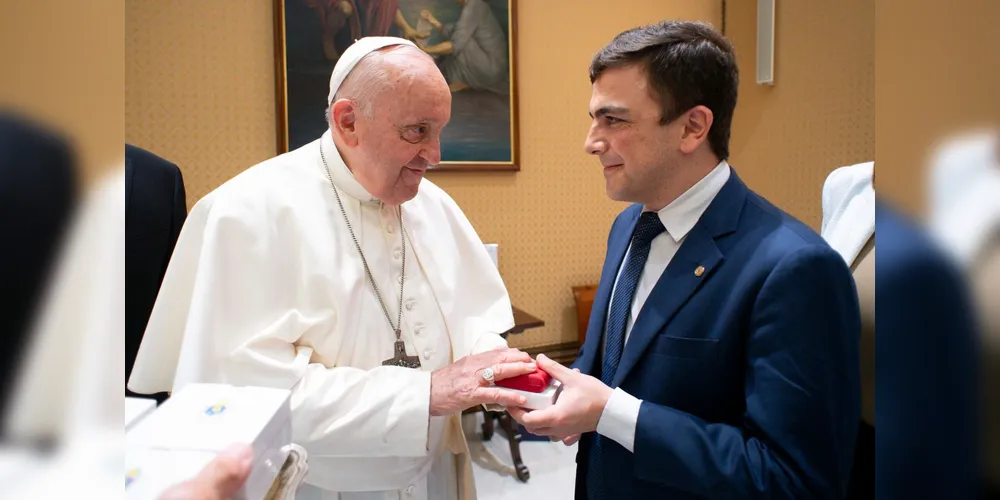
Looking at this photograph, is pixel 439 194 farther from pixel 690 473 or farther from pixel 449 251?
pixel 690 473

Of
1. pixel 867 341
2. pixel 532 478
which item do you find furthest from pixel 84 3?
pixel 532 478

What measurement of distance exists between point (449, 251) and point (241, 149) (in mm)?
2375

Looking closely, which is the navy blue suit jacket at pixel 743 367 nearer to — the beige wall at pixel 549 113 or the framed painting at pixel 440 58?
the beige wall at pixel 549 113

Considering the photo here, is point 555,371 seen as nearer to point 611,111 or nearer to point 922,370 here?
point 611,111

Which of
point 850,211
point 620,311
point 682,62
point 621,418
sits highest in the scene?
point 682,62

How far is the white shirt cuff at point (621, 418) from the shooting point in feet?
3.18

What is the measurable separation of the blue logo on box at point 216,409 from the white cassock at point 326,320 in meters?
0.29

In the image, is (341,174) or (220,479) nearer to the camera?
(220,479)

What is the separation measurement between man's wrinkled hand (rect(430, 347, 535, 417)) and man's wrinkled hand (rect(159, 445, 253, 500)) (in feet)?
2.08

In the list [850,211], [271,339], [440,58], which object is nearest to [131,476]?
[271,339]

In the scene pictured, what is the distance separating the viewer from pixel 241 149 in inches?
126

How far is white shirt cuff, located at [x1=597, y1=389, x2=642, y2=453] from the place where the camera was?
0.97 meters

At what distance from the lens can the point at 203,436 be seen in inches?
13.0

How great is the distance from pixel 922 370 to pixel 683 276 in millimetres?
827
